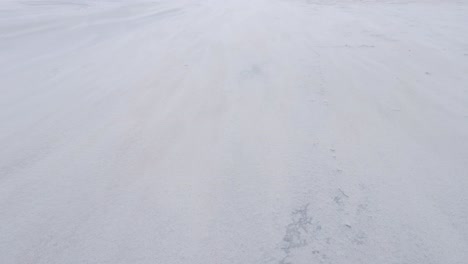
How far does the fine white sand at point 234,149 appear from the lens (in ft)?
4.68

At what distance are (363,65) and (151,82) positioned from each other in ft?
6.18

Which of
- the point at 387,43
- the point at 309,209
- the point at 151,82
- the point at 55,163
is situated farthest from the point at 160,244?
the point at 387,43

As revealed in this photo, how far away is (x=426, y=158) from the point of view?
1.87 meters

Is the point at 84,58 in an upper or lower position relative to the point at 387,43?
upper

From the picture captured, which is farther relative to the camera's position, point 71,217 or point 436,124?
point 436,124

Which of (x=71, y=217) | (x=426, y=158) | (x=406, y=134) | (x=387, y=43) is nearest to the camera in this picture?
(x=71, y=217)

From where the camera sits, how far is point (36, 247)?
1.41 m

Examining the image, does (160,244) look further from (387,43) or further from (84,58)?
(387,43)

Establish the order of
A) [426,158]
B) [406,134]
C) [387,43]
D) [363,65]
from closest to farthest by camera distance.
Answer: [426,158], [406,134], [363,65], [387,43]

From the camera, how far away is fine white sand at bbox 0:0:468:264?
143 centimetres

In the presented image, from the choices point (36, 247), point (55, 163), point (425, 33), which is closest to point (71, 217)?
point (36, 247)

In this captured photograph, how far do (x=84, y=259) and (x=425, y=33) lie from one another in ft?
13.7

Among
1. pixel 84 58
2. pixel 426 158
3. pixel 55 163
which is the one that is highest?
pixel 84 58

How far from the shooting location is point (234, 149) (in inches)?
77.8
